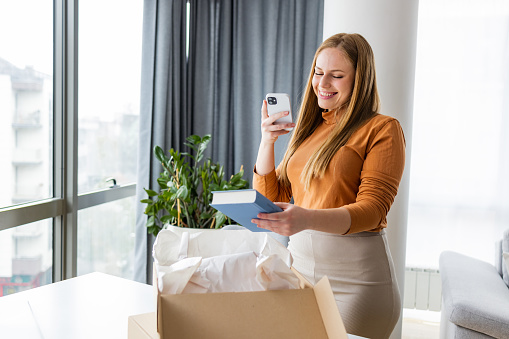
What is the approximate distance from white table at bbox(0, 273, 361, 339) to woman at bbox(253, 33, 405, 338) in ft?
1.24

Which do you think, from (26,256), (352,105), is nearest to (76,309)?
(352,105)

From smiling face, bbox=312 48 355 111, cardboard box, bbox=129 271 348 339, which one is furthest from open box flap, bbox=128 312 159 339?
smiling face, bbox=312 48 355 111

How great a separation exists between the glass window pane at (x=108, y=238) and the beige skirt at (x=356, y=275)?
1.81m

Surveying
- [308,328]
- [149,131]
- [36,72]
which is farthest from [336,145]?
[149,131]

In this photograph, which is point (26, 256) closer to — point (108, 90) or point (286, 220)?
point (108, 90)

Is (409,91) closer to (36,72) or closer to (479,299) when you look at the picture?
(479,299)

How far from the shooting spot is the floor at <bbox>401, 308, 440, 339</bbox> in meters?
3.03

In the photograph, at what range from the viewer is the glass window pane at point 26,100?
6.98ft

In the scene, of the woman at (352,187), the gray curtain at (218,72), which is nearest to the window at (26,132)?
the gray curtain at (218,72)

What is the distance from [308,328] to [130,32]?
2.76 meters

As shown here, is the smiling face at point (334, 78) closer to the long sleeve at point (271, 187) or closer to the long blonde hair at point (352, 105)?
the long blonde hair at point (352, 105)

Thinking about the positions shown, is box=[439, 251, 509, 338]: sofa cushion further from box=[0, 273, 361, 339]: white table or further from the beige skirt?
box=[0, 273, 361, 339]: white table

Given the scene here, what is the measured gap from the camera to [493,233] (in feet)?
10.3

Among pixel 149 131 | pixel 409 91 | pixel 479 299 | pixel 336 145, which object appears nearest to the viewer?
pixel 336 145
